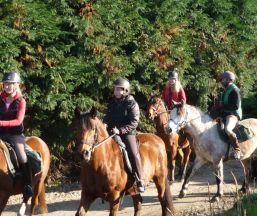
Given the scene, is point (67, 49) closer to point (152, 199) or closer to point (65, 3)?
point (65, 3)

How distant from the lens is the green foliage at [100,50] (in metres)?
12.0

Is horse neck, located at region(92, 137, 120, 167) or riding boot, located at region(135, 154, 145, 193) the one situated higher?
horse neck, located at region(92, 137, 120, 167)

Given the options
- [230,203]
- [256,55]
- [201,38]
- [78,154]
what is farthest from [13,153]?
[256,55]

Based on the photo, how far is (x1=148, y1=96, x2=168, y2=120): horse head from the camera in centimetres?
1342

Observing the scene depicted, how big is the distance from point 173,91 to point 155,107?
1.86 ft

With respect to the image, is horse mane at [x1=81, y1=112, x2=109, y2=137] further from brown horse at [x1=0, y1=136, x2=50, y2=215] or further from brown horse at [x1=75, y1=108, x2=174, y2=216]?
brown horse at [x1=0, y1=136, x2=50, y2=215]

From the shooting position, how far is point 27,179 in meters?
9.13

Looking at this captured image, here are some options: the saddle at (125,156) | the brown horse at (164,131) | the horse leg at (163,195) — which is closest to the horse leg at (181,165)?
the brown horse at (164,131)

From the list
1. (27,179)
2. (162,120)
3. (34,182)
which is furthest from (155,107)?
(27,179)

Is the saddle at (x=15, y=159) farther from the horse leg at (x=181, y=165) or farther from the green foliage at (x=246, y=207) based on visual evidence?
the horse leg at (x=181, y=165)

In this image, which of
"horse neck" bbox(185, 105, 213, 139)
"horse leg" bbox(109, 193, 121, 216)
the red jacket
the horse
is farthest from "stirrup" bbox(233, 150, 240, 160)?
"horse leg" bbox(109, 193, 121, 216)

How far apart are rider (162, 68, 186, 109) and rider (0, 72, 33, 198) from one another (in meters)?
5.08

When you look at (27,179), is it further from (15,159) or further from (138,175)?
(138,175)

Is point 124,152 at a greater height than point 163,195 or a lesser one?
greater
